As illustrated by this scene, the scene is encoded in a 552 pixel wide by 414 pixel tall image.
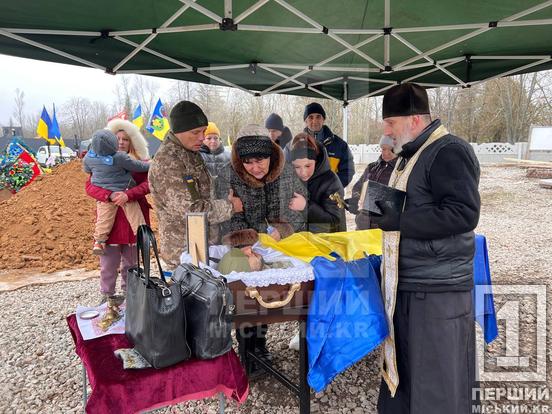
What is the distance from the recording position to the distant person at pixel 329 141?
12.4 ft

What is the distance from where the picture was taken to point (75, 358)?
2.95 meters

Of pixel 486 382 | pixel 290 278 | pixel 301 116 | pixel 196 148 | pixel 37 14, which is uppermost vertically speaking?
pixel 37 14

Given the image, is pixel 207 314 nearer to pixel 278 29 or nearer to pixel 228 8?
pixel 228 8

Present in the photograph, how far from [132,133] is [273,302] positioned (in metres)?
2.76

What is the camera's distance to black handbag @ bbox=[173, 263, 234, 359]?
4.17 ft

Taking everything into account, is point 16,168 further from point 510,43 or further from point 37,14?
point 510,43

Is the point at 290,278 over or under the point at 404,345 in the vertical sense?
over

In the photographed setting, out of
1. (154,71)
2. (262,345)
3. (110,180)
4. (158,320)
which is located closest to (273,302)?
(158,320)

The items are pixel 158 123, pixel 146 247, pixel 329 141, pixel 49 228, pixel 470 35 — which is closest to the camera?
pixel 146 247

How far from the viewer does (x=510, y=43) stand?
3.02 meters

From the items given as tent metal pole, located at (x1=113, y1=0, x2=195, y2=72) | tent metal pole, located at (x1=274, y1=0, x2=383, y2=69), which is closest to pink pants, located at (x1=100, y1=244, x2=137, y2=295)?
tent metal pole, located at (x1=113, y1=0, x2=195, y2=72)

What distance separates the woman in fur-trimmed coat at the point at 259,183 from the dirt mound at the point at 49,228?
14.9 feet

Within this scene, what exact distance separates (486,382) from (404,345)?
4.17 ft

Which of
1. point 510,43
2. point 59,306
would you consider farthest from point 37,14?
point 510,43
